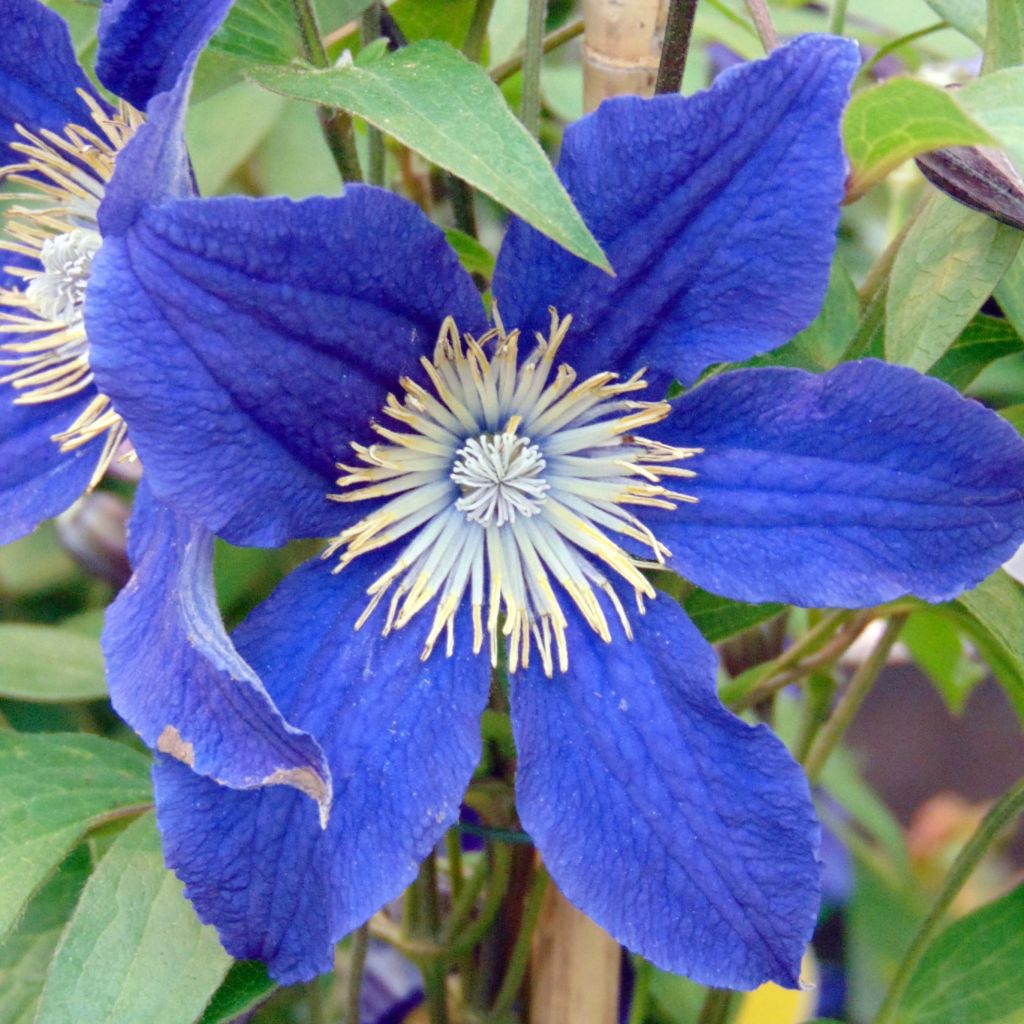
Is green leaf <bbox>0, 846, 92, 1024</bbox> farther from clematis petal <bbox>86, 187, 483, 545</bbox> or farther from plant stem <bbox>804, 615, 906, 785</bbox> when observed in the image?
plant stem <bbox>804, 615, 906, 785</bbox>

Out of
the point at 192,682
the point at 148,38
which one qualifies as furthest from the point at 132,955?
the point at 148,38

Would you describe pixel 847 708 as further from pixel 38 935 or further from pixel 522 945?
pixel 38 935

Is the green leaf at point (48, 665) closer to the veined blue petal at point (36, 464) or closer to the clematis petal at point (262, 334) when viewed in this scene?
the veined blue petal at point (36, 464)

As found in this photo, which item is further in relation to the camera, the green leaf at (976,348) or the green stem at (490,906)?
A: the green stem at (490,906)

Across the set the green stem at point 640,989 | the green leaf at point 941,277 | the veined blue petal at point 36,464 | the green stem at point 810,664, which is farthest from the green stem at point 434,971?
the green leaf at point 941,277

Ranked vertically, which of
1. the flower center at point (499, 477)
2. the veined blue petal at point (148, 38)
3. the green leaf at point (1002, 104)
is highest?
the veined blue petal at point (148, 38)

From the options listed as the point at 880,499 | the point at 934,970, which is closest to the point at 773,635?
the point at 934,970

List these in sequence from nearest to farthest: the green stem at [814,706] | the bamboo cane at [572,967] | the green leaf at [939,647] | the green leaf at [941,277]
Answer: the green leaf at [941,277]
the bamboo cane at [572,967]
the green stem at [814,706]
the green leaf at [939,647]
